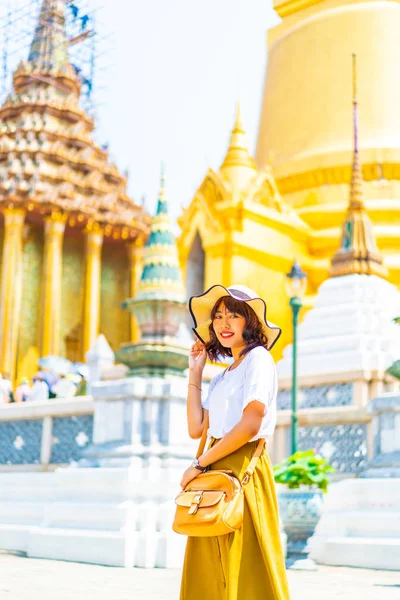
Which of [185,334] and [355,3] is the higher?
[355,3]

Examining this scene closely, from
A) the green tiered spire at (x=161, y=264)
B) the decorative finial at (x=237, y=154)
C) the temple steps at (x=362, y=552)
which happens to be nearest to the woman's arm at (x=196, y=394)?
the temple steps at (x=362, y=552)

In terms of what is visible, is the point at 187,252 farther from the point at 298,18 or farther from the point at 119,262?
the point at 119,262

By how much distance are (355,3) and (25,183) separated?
29.8 feet

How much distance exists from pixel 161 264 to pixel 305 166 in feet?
36.8

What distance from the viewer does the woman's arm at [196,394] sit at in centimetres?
323

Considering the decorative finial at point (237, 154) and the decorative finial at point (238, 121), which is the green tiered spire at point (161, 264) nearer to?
the decorative finial at point (237, 154)

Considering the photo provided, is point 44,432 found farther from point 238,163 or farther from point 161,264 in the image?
point 238,163

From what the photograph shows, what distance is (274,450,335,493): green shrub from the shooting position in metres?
6.27

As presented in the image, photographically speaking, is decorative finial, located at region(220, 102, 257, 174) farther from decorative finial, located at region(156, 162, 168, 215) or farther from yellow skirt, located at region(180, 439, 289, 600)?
yellow skirt, located at region(180, 439, 289, 600)

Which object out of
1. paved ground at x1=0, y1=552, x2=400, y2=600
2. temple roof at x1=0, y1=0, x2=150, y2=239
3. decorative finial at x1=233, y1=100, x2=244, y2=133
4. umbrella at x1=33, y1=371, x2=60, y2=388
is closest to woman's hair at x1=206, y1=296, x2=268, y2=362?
paved ground at x1=0, y1=552, x2=400, y2=600

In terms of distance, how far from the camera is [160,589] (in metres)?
4.86

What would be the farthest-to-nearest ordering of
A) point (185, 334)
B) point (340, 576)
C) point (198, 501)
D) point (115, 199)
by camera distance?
point (115, 199) → point (185, 334) → point (340, 576) → point (198, 501)

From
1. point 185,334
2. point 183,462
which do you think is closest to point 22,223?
point 185,334

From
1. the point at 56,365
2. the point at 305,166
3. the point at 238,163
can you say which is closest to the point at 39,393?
the point at 56,365
